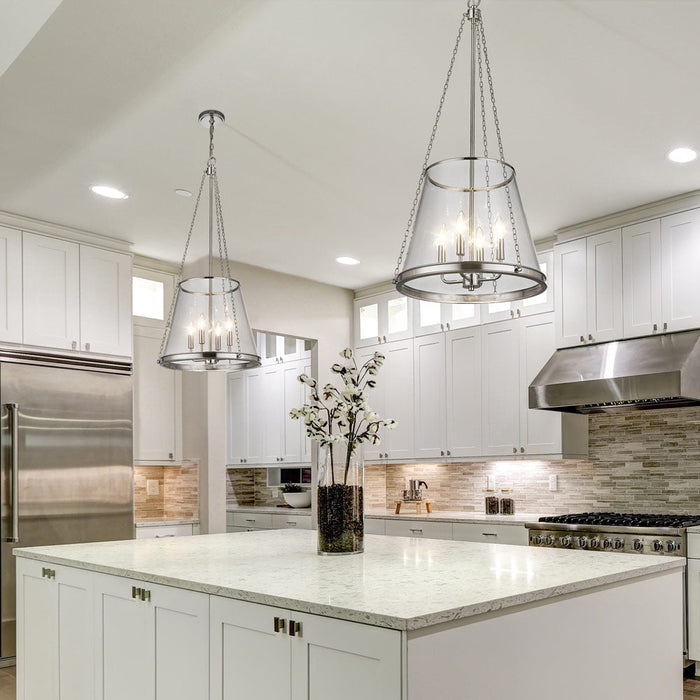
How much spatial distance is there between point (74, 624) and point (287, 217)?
283 cm

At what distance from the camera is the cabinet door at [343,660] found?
173 cm

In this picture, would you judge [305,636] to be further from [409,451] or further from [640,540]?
[409,451]

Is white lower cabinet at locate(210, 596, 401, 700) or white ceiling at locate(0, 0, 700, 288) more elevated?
white ceiling at locate(0, 0, 700, 288)

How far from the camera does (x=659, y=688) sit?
2.59 metres

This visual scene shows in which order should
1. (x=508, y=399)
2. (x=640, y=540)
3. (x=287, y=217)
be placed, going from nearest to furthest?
(x=640, y=540)
(x=287, y=217)
(x=508, y=399)

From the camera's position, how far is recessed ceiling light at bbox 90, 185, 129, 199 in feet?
14.6

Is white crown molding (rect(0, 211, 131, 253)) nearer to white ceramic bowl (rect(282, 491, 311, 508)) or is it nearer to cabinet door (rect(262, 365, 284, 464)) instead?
cabinet door (rect(262, 365, 284, 464))

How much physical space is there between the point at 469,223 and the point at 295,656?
4.31 ft

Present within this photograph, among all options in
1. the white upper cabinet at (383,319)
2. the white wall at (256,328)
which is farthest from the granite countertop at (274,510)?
the white upper cabinet at (383,319)

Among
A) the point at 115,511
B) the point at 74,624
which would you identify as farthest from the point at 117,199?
the point at 74,624

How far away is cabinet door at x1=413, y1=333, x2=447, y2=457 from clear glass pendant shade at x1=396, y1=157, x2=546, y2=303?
3.83 metres

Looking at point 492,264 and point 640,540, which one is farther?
point 640,540

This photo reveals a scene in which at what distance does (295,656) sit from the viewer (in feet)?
6.54

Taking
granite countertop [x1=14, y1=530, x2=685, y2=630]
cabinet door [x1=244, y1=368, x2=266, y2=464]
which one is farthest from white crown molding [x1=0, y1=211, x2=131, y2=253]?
cabinet door [x1=244, y1=368, x2=266, y2=464]
